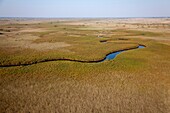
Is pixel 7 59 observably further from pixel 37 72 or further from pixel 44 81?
pixel 44 81

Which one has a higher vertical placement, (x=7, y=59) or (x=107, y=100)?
(x=7, y=59)

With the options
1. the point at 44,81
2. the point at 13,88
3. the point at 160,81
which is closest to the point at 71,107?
the point at 44,81

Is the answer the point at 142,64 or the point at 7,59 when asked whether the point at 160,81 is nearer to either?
the point at 142,64

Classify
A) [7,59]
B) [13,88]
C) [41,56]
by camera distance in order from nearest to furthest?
1. [13,88]
2. [7,59]
3. [41,56]

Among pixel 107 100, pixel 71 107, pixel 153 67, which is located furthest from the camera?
pixel 153 67

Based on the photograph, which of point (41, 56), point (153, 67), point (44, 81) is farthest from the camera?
point (41, 56)

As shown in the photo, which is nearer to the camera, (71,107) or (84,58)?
(71,107)

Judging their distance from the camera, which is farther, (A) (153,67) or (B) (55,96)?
(A) (153,67)

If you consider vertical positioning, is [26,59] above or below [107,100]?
above

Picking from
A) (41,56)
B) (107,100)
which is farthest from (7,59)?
(107,100)
